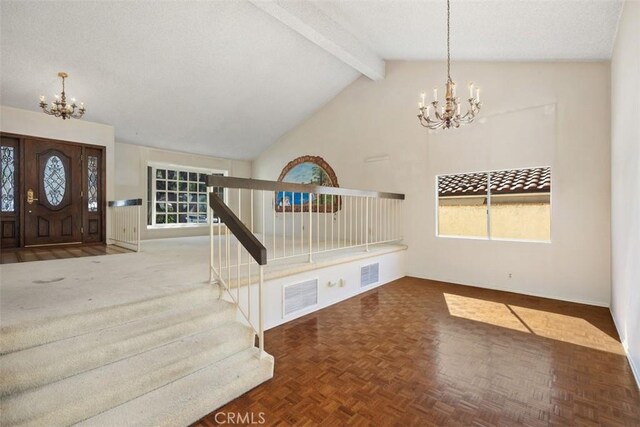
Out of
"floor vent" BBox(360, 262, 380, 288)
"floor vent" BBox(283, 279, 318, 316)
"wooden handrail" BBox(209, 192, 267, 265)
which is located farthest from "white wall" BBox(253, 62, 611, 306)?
"wooden handrail" BBox(209, 192, 267, 265)

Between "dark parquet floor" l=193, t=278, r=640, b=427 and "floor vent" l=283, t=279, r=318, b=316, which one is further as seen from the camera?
"floor vent" l=283, t=279, r=318, b=316

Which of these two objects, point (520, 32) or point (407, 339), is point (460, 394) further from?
point (520, 32)

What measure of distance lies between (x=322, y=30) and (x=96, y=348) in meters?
4.53

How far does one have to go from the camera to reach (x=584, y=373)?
2.21 meters

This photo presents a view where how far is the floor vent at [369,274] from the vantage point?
4.45 meters

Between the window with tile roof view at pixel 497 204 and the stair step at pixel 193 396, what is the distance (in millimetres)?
4149

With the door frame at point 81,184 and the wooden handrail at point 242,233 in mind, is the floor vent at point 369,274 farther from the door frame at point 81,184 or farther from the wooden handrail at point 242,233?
the door frame at point 81,184

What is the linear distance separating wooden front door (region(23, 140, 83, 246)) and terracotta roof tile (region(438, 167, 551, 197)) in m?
7.00

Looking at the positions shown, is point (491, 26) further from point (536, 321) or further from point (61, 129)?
point (61, 129)

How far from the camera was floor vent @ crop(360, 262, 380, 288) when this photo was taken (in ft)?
14.6

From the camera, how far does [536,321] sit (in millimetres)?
3256

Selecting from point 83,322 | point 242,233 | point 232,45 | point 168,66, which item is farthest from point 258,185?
point 168,66

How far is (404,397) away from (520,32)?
165 inches

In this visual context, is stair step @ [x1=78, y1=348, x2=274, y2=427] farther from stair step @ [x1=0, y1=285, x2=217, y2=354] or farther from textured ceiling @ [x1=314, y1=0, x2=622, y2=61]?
textured ceiling @ [x1=314, y1=0, x2=622, y2=61]
